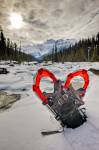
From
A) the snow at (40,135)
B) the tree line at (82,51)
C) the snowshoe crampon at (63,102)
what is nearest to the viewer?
the snow at (40,135)

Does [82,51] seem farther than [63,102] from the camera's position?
Yes

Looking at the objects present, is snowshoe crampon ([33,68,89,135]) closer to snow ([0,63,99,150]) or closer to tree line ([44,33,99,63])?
snow ([0,63,99,150])

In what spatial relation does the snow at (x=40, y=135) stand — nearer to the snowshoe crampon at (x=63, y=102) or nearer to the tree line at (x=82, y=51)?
the snowshoe crampon at (x=63, y=102)

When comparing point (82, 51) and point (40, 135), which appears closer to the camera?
point (40, 135)

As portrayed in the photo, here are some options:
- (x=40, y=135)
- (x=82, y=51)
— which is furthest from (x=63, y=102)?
(x=82, y=51)

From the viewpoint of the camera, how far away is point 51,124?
397 centimetres

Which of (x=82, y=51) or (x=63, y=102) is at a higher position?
(x=82, y=51)

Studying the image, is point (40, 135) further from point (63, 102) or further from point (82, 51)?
point (82, 51)

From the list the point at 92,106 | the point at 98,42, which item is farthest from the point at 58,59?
the point at 92,106

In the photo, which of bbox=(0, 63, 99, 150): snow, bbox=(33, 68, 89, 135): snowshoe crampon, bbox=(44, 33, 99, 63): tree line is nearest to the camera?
bbox=(0, 63, 99, 150): snow

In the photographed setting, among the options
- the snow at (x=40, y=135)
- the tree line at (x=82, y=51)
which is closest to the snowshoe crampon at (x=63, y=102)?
the snow at (x=40, y=135)

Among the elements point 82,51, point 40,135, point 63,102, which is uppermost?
point 82,51

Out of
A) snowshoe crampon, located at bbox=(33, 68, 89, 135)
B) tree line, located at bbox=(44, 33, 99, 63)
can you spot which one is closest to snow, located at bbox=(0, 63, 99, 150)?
snowshoe crampon, located at bbox=(33, 68, 89, 135)

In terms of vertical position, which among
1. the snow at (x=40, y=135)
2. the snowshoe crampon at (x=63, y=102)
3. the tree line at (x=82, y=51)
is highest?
the tree line at (x=82, y=51)
